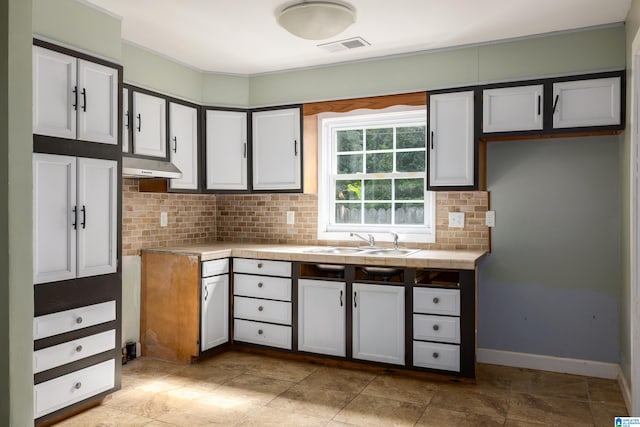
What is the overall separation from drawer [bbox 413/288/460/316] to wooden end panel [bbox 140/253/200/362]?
1.71 metres

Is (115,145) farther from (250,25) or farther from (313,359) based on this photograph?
(313,359)

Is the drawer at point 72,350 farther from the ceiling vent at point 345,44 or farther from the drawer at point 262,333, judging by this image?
the ceiling vent at point 345,44

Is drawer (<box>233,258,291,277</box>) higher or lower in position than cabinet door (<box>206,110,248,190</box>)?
lower

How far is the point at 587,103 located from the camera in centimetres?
334

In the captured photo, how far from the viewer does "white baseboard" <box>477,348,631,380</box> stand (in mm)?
3564

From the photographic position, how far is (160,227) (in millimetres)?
4332

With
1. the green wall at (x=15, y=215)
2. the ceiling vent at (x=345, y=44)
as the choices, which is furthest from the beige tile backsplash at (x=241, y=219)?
the green wall at (x=15, y=215)

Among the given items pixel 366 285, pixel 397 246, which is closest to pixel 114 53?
pixel 366 285

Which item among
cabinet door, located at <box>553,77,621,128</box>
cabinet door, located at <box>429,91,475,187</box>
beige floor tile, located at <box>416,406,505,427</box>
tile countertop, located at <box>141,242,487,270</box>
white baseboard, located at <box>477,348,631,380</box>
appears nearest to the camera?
beige floor tile, located at <box>416,406,505,427</box>

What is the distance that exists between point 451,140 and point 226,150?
199cm

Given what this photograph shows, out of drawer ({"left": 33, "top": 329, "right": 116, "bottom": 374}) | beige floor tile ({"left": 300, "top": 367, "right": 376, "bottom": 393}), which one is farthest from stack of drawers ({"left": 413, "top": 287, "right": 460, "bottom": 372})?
drawer ({"left": 33, "top": 329, "right": 116, "bottom": 374})

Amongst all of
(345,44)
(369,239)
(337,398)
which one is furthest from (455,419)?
(345,44)

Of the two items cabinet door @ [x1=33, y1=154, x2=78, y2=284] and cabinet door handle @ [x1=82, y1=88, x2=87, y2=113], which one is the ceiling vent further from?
cabinet door @ [x1=33, y1=154, x2=78, y2=284]

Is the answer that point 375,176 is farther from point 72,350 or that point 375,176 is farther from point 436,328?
point 72,350
